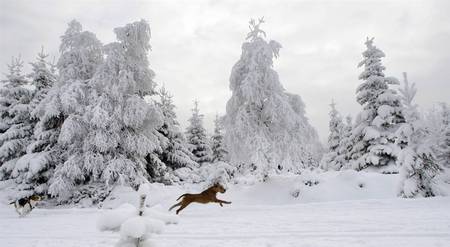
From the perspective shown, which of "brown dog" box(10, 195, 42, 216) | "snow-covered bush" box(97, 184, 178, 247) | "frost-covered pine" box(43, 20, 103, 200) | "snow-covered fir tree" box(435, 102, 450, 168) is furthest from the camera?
"frost-covered pine" box(43, 20, 103, 200)

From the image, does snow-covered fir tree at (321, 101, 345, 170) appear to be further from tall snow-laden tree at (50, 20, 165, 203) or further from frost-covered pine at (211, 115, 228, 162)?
tall snow-laden tree at (50, 20, 165, 203)

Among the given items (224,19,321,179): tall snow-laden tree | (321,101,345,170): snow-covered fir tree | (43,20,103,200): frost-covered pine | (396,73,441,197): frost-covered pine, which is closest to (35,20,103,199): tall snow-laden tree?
(43,20,103,200): frost-covered pine

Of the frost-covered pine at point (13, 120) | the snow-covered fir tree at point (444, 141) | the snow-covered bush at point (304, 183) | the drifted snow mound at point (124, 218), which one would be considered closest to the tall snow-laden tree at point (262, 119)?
the snow-covered bush at point (304, 183)

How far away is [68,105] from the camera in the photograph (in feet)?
60.8

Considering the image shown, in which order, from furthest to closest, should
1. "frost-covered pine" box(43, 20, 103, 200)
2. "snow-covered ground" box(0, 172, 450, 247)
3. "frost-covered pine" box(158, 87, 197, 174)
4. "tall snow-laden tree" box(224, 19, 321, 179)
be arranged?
"frost-covered pine" box(158, 87, 197, 174) < "tall snow-laden tree" box(224, 19, 321, 179) < "frost-covered pine" box(43, 20, 103, 200) < "snow-covered ground" box(0, 172, 450, 247)

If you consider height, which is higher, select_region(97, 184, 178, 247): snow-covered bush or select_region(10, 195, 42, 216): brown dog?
select_region(97, 184, 178, 247): snow-covered bush

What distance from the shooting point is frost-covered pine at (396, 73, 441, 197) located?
41.5 feet

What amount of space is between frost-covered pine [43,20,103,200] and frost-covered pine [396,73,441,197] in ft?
51.3

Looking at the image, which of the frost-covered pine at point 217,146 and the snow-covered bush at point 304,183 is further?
the frost-covered pine at point 217,146

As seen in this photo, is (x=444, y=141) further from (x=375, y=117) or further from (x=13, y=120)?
(x=13, y=120)

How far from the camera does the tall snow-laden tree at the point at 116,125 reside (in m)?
18.3

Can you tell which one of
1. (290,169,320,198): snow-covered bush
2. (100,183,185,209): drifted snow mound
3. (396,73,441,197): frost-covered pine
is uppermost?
(396,73,441,197): frost-covered pine

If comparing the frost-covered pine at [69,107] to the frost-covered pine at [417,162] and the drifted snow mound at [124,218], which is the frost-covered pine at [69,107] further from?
the drifted snow mound at [124,218]

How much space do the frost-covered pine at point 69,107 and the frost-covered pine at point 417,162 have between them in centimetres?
1563
